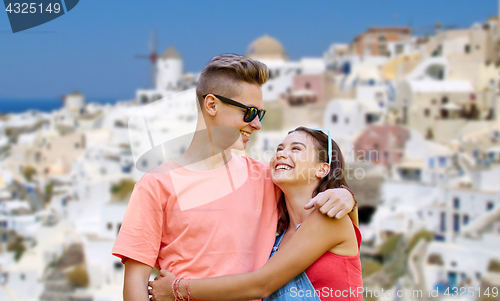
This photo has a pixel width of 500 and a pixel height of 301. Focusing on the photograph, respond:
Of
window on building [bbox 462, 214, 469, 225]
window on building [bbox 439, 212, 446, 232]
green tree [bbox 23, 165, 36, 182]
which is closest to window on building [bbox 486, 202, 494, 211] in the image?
window on building [bbox 462, 214, 469, 225]

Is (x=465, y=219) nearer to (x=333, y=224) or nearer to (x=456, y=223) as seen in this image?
(x=456, y=223)

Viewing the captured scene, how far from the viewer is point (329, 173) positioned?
4.03 feet

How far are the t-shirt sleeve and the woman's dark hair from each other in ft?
0.92

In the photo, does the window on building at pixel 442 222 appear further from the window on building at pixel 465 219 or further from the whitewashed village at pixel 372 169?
the window on building at pixel 465 219

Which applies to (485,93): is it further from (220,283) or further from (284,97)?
(220,283)

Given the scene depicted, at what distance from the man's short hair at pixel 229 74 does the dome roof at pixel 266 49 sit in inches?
877

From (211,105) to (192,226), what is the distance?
0.26 m

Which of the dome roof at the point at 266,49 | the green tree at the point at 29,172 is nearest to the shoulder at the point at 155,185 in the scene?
the green tree at the point at 29,172

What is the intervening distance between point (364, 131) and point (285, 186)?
55.9ft

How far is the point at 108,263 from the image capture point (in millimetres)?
→ 15711

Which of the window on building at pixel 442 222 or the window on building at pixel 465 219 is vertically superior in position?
the window on building at pixel 465 219

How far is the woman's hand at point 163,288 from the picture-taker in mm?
1075

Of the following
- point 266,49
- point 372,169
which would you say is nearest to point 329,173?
point 372,169

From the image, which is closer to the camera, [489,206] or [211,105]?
[211,105]
